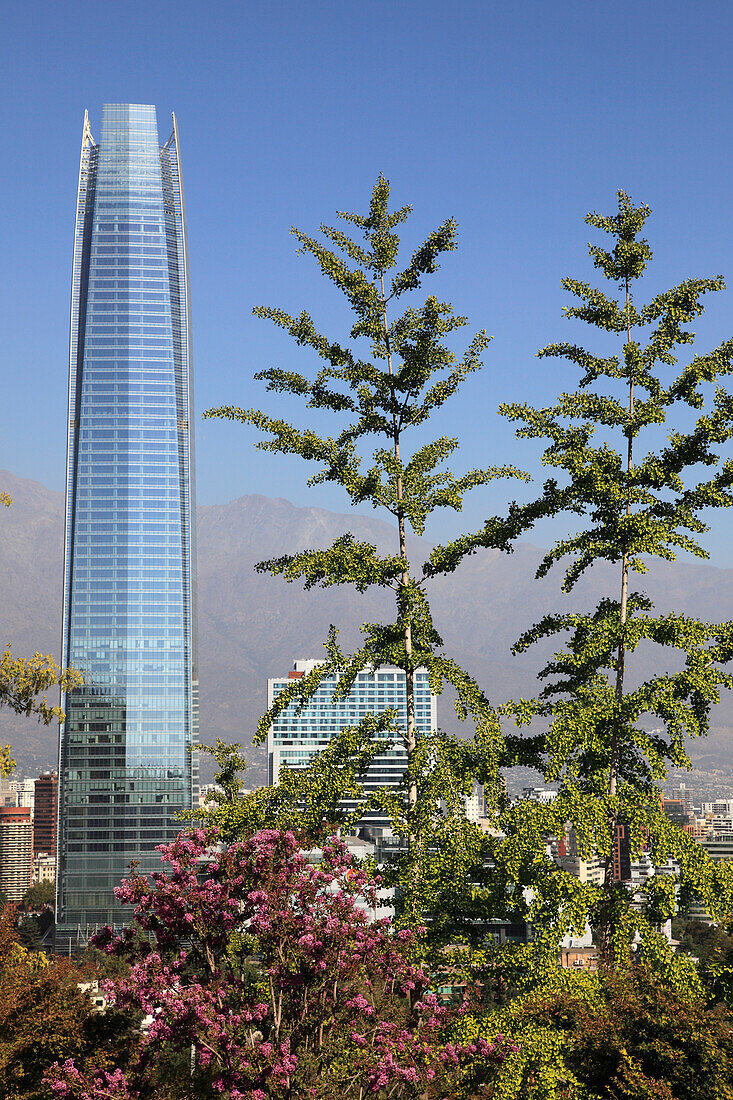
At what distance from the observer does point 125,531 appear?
105125 millimetres

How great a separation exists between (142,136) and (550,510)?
114 m

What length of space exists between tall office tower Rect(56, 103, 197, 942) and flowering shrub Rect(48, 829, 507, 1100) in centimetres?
9741

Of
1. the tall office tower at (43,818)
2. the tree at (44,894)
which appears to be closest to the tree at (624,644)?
the tree at (44,894)

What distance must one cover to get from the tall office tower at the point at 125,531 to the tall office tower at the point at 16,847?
42.5 metres

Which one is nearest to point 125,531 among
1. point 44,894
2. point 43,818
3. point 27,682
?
point 44,894

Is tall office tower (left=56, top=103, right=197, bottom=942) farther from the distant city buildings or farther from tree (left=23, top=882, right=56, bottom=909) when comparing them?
the distant city buildings

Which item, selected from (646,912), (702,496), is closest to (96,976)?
(646,912)

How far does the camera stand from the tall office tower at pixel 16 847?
15050cm

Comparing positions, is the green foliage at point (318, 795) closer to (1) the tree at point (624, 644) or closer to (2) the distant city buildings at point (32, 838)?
(1) the tree at point (624, 644)

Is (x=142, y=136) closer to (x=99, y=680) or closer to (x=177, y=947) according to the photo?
(x=99, y=680)

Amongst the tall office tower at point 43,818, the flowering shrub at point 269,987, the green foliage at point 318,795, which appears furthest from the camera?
the tall office tower at point 43,818

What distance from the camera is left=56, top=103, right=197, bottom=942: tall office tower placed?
344 feet

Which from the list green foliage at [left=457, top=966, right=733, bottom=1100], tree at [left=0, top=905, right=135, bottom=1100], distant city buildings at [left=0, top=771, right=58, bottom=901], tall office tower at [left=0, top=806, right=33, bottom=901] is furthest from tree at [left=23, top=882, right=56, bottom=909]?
green foliage at [left=457, top=966, right=733, bottom=1100]

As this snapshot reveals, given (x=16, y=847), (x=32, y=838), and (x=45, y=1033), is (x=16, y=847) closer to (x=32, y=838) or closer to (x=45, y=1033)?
(x=32, y=838)
